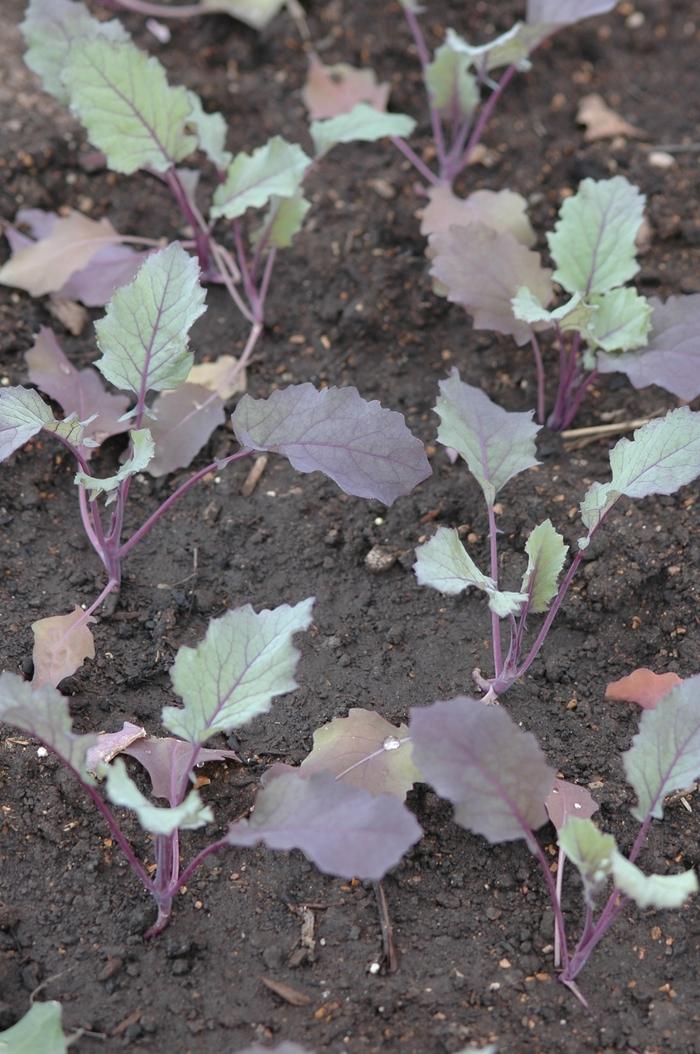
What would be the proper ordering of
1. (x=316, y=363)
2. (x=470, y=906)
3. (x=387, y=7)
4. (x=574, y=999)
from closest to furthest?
1. (x=574, y=999)
2. (x=470, y=906)
3. (x=316, y=363)
4. (x=387, y=7)

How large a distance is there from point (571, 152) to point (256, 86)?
2.76ft

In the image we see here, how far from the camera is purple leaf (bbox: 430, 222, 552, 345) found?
7.44 ft

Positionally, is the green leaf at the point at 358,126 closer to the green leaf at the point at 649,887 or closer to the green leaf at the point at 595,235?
the green leaf at the point at 595,235

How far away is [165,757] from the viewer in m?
1.80

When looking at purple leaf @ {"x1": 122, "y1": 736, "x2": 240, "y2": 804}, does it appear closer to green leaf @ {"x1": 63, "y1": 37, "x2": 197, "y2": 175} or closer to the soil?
the soil

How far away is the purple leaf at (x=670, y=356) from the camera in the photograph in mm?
2168

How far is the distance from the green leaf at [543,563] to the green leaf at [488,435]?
16cm

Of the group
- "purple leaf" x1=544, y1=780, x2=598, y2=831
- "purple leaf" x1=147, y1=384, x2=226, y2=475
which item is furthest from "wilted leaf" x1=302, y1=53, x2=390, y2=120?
"purple leaf" x1=544, y1=780, x2=598, y2=831

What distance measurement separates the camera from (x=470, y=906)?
173 centimetres

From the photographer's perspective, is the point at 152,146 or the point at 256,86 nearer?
the point at 152,146

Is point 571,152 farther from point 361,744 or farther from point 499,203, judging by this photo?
point 361,744

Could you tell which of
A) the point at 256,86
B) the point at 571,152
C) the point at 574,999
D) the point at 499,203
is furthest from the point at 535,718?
the point at 256,86

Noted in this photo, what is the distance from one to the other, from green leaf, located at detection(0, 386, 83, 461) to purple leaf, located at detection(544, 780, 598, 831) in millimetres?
969

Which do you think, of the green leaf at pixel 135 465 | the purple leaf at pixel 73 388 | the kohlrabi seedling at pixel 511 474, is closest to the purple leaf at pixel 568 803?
the kohlrabi seedling at pixel 511 474
